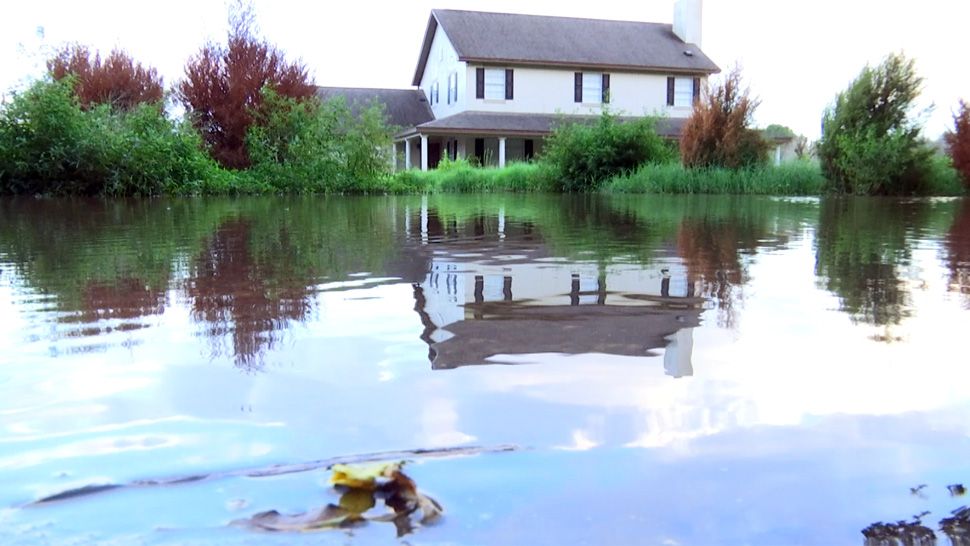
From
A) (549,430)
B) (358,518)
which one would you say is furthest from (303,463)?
(549,430)

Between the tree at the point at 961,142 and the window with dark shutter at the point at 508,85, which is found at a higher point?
the window with dark shutter at the point at 508,85

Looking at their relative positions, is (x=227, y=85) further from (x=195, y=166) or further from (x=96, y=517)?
(x=96, y=517)

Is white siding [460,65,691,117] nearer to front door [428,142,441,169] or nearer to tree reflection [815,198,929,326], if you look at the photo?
front door [428,142,441,169]

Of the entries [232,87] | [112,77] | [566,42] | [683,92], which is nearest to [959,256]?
[232,87]

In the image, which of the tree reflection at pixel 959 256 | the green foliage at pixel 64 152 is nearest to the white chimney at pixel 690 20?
the green foliage at pixel 64 152

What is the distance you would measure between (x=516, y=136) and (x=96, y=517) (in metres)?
33.4

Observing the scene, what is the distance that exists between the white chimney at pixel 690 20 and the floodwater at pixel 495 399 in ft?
116

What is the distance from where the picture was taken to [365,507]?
1333 mm

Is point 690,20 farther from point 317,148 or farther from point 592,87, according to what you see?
point 317,148

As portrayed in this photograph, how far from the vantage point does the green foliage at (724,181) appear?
20031 mm

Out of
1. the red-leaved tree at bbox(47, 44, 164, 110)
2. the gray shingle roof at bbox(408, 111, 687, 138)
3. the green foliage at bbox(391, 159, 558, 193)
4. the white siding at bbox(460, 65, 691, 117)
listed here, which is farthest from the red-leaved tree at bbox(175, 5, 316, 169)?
the white siding at bbox(460, 65, 691, 117)

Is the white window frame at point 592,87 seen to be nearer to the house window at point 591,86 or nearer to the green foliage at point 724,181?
the house window at point 591,86

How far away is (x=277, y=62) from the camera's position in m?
23.5

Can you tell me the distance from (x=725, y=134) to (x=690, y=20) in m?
18.0
